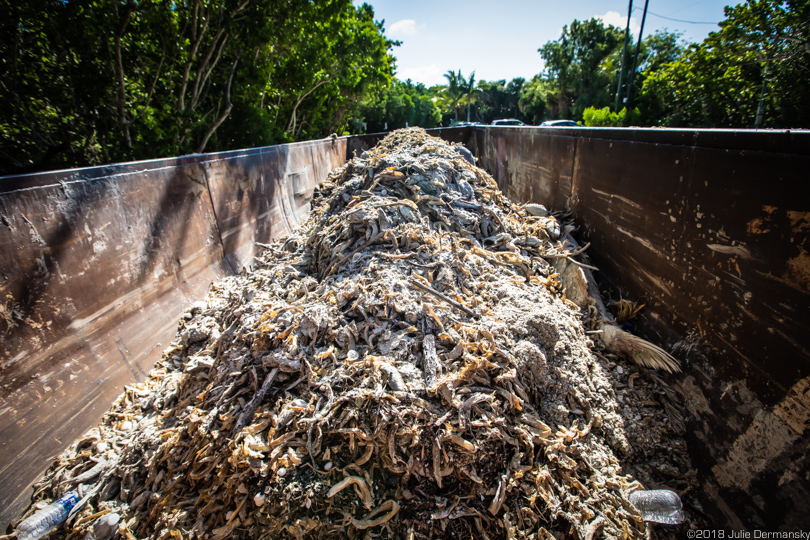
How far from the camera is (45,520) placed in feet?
→ 6.05

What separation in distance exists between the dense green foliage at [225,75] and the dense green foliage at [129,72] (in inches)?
0.9

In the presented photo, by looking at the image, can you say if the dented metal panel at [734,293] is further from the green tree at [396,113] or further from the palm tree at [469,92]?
the palm tree at [469,92]

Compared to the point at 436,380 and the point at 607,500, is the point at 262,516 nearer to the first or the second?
the point at 436,380

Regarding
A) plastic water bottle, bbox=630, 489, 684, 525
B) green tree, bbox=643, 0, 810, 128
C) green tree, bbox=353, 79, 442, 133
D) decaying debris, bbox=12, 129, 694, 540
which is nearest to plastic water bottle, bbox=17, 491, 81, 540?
decaying debris, bbox=12, 129, 694, 540

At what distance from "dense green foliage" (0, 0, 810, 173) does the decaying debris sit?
5.26 meters

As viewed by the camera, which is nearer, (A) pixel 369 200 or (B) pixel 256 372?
(B) pixel 256 372

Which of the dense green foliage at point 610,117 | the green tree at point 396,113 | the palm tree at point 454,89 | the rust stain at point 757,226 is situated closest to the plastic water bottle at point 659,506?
the rust stain at point 757,226

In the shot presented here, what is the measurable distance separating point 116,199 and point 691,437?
4.40m

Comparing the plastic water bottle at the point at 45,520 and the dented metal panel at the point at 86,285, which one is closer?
the plastic water bottle at the point at 45,520

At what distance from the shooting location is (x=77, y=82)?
5.34 metres

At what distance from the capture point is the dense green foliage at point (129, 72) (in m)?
4.88

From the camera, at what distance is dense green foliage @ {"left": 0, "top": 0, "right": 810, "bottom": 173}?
5062 millimetres

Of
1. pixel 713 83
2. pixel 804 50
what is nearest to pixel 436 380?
pixel 804 50

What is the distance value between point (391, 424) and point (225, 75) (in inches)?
398
